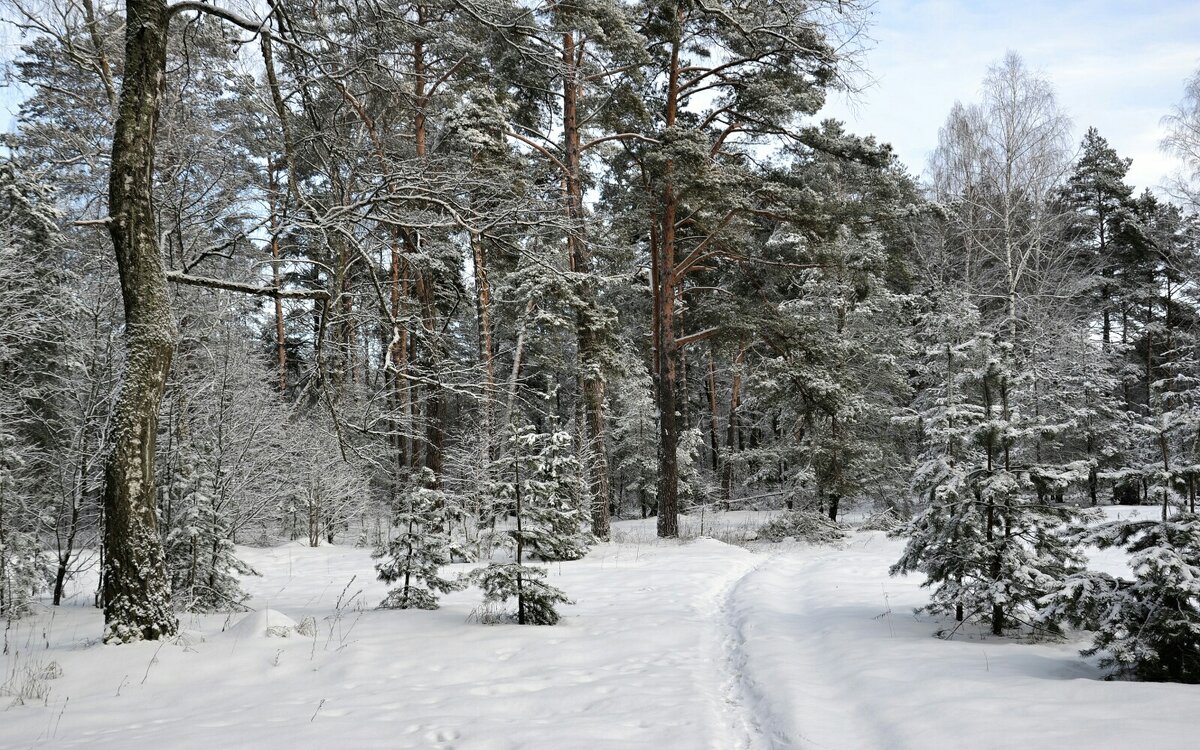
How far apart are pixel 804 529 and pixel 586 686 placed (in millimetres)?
11573

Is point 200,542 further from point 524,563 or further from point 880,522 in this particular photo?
point 880,522

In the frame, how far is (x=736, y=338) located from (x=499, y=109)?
6.97m

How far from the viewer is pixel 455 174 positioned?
6.79 meters

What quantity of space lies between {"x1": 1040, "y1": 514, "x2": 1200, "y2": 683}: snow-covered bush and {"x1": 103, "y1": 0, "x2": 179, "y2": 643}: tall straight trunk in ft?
23.1

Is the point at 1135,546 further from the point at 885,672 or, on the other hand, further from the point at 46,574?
the point at 46,574

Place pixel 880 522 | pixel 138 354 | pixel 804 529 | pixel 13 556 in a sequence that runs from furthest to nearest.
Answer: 1. pixel 880 522
2. pixel 804 529
3. pixel 13 556
4. pixel 138 354

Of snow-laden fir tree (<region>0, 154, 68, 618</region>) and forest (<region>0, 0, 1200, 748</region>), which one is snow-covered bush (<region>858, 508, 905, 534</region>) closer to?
forest (<region>0, 0, 1200, 748</region>)

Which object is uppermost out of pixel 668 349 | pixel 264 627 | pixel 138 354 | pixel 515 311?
pixel 515 311

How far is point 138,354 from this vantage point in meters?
5.57

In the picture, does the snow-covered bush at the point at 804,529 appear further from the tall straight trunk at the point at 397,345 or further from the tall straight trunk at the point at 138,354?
the tall straight trunk at the point at 138,354

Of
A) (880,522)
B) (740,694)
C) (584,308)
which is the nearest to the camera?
(740,694)

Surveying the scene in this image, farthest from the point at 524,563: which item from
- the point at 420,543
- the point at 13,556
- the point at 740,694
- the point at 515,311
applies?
the point at 515,311

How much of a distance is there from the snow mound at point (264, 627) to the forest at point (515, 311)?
52cm

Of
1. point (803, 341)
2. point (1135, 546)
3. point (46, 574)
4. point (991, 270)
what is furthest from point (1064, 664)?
point (991, 270)
